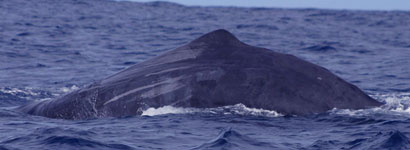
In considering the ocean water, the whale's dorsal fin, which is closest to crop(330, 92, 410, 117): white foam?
the ocean water

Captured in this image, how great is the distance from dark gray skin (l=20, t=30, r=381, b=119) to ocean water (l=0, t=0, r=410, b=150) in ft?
0.59

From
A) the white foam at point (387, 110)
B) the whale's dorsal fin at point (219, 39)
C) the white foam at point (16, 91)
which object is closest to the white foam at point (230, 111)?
the white foam at point (387, 110)

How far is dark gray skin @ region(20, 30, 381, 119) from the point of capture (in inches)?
365

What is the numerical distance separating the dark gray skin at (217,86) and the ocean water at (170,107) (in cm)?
18

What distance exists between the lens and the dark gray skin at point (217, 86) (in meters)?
9.28

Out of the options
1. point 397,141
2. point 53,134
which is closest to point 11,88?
point 53,134

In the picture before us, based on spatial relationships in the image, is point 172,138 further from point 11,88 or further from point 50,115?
point 11,88

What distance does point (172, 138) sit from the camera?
796 centimetres

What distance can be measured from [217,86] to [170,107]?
736 mm

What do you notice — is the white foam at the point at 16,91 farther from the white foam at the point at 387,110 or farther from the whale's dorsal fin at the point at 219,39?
the white foam at the point at 387,110

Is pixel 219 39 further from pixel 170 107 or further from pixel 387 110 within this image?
pixel 387 110

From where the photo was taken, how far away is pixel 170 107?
30.7 ft

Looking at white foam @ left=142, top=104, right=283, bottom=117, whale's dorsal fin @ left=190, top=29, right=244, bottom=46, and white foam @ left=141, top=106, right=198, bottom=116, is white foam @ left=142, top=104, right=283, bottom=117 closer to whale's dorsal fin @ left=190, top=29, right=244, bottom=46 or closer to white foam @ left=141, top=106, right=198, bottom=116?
white foam @ left=141, top=106, right=198, bottom=116

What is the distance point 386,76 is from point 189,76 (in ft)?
30.2
